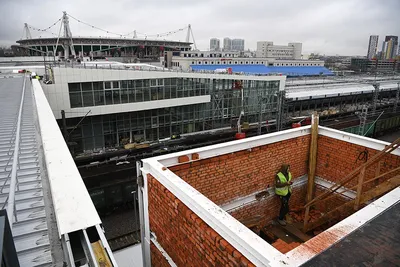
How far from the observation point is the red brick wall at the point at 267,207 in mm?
6285

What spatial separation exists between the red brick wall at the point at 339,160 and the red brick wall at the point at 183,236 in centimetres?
458

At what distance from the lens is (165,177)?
4.31 meters

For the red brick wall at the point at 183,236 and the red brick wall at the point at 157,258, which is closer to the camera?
the red brick wall at the point at 183,236

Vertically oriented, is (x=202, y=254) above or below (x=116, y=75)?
below

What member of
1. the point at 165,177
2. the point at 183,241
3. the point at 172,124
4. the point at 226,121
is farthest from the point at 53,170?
the point at 226,121

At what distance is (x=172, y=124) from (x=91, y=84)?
7.49 m

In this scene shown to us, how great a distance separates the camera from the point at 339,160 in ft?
22.6

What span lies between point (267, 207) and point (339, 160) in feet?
7.08

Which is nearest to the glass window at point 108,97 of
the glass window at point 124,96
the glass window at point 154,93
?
the glass window at point 124,96

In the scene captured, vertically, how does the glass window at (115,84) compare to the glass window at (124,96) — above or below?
above

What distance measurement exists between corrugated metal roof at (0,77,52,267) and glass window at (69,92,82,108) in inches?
506

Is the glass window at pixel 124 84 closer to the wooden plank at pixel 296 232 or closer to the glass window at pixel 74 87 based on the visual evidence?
the glass window at pixel 74 87

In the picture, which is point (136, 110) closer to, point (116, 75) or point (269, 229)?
point (116, 75)

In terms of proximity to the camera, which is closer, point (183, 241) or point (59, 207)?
point (59, 207)
